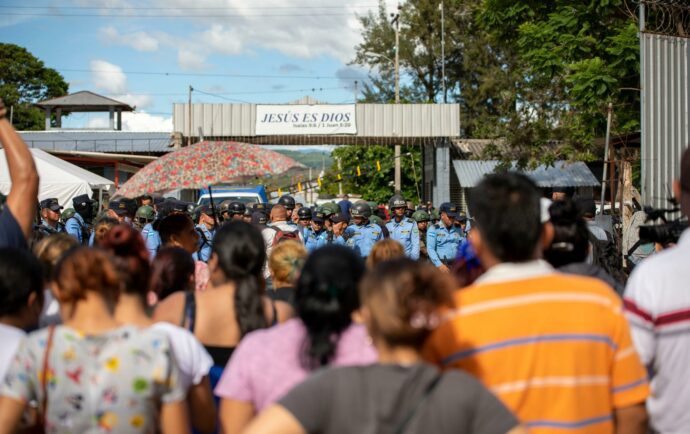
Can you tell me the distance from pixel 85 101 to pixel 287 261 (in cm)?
6179

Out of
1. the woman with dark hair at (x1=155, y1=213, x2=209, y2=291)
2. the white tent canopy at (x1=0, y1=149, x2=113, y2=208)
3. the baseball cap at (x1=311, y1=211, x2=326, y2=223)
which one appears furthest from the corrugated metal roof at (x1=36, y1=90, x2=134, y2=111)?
A: the woman with dark hair at (x1=155, y1=213, x2=209, y2=291)

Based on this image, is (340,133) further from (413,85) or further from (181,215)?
(181,215)

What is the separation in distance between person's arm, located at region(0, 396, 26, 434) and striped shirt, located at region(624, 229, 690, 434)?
2.27 metres

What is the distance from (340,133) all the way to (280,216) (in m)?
20.3

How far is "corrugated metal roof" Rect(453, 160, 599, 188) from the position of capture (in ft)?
113

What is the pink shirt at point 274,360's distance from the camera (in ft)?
10.3

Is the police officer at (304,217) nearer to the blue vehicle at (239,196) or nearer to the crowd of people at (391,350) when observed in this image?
the blue vehicle at (239,196)

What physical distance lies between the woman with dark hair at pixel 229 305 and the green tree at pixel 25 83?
6936cm

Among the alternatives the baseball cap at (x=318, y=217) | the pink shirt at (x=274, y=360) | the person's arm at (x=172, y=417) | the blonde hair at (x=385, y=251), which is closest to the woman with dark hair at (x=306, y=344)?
the pink shirt at (x=274, y=360)

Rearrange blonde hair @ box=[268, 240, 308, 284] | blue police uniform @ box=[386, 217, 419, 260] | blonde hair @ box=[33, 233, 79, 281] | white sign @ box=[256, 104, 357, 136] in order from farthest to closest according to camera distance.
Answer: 1. white sign @ box=[256, 104, 357, 136]
2. blue police uniform @ box=[386, 217, 419, 260]
3. blonde hair @ box=[268, 240, 308, 284]
4. blonde hair @ box=[33, 233, 79, 281]

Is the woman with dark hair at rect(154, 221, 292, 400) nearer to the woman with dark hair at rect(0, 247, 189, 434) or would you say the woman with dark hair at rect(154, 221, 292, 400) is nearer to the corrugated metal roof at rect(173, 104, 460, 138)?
the woman with dark hair at rect(0, 247, 189, 434)

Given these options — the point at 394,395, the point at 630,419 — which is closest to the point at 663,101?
the point at 630,419

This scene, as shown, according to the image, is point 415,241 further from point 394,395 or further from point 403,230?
point 394,395

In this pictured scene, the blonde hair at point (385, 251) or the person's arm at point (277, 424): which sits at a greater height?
the blonde hair at point (385, 251)
